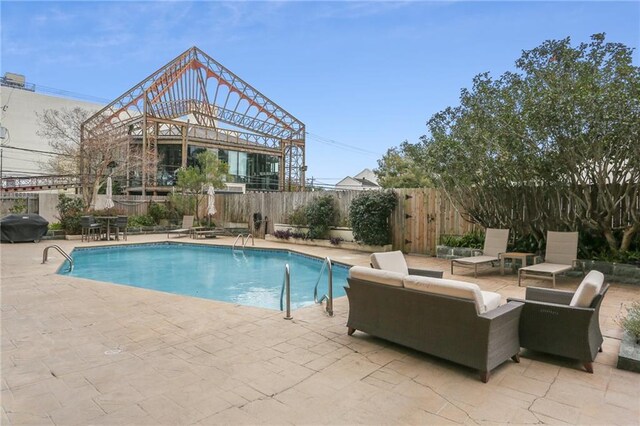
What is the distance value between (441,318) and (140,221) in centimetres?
1683

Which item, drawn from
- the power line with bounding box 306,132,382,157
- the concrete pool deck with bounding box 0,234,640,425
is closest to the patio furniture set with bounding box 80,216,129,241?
the concrete pool deck with bounding box 0,234,640,425

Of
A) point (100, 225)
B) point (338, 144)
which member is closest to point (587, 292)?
point (100, 225)

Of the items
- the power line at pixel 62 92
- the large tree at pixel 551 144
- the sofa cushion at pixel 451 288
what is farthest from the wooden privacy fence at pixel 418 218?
the power line at pixel 62 92

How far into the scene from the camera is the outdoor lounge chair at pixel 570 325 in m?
3.20

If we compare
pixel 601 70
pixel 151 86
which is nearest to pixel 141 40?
pixel 601 70

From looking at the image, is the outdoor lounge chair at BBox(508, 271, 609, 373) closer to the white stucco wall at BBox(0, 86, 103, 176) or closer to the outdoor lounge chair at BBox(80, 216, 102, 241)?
the outdoor lounge chair at BBox(80, 216, 102, 241)

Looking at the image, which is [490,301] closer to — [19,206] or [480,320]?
[480,320]

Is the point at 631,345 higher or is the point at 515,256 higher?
the point at 515,256

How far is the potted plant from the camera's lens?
320 cm

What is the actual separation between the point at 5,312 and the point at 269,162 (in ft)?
88.6

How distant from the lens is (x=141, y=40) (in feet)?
32.8

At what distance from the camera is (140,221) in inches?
683

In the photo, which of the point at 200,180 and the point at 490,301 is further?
the point at 200,180

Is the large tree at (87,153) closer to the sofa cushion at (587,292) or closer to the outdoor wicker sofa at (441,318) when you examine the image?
the outdoor wicker sofa at (441,318)
